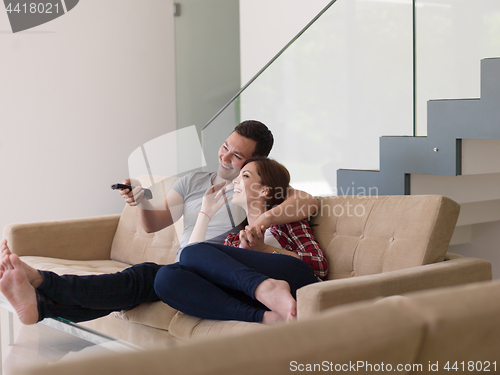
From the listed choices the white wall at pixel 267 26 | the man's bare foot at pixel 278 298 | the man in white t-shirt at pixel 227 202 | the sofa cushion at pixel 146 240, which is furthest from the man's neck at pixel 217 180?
the white wall at pixel 267 26

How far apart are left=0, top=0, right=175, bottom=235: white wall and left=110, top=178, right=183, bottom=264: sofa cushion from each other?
Answer: 48.0 inches

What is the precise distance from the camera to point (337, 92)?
2.67 metres

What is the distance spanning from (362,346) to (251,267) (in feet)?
4.18

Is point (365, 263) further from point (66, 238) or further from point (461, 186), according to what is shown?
point (66, 238)

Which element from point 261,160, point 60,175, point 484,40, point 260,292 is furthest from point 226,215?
point 60,175

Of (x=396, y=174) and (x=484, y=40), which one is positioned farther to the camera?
(x=396, y=174)

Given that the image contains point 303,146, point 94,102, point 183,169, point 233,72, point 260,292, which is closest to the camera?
point 260,292

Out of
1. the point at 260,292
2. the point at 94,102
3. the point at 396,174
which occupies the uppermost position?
the point at 94,102

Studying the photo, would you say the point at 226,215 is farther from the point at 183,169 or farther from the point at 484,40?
the point at 484,40

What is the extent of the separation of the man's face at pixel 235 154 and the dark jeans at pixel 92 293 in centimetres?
56

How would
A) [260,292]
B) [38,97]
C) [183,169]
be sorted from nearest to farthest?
[260,292] < [183,169] < [38,97]

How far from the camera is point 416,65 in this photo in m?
2.37

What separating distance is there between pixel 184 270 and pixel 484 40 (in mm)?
1535

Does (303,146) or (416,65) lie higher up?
(416,65)
